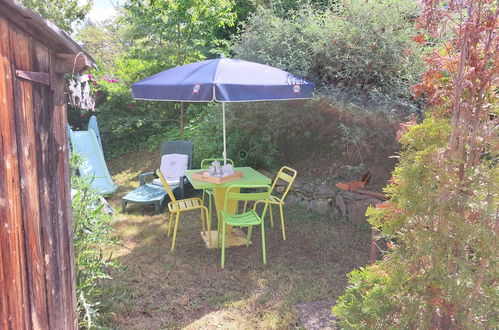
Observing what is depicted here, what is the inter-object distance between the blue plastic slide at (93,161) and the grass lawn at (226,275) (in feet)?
5.45

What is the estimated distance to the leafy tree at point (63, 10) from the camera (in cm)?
1168

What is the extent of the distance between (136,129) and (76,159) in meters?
6.51

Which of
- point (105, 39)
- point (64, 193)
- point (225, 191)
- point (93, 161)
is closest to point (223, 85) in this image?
point (225, 191)

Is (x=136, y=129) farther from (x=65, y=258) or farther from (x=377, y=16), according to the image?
(x=65, y=258)

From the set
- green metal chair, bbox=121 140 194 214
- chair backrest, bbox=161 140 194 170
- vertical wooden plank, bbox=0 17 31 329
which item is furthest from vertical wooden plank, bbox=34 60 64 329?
chair backrest, bbox=161 140 194 170

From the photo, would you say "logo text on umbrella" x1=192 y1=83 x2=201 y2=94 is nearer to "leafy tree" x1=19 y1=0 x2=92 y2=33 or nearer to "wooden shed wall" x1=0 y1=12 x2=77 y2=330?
"wooden shed wall" x1=0 y1=12 x2=77 y2=330

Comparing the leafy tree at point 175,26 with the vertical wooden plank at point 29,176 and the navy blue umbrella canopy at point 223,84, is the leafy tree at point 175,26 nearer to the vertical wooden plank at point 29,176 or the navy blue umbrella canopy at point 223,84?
the navy blue umbrella canopy at point 223,84

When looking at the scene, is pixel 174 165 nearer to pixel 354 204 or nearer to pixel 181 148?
pixel 181 148

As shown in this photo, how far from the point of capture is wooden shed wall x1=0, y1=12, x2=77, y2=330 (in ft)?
5.36

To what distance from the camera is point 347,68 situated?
16.1 ft

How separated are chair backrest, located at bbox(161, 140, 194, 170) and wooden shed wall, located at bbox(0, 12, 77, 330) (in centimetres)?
406

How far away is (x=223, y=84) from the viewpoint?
136 inches

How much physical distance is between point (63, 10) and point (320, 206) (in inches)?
464

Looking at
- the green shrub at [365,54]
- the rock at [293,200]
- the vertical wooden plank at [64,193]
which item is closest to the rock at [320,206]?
the rock at [293,200]
